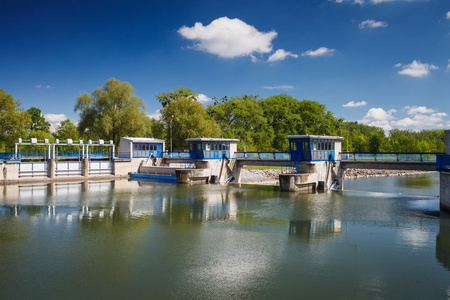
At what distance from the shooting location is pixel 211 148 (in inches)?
1997

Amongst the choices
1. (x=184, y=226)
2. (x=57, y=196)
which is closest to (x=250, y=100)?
(x=57, y=196)

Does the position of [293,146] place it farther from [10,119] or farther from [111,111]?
[10,119]

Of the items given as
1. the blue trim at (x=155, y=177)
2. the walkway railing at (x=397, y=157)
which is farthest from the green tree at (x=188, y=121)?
the walkway railing at (x=397, y=157)

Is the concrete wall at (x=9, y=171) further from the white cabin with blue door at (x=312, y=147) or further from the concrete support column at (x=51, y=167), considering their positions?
the white cabin with blue door at (x=312, y=147)

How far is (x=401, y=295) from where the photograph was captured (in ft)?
40.9

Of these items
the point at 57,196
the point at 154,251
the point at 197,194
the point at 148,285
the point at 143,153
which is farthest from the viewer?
the point at 143,153

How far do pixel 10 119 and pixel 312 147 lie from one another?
46.2m

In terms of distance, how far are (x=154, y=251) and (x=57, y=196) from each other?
74.2ft

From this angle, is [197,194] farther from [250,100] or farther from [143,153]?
[250,100]

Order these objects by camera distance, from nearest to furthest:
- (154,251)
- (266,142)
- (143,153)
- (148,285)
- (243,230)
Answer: (148,285)
(154,251)
(243,230)
(143,153)
(266,142)

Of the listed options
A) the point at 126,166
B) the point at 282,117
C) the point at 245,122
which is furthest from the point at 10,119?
the point at 282,117

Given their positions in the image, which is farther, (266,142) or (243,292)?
(266,142)

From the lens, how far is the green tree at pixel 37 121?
9431 centimetres

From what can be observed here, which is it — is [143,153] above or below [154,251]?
above
